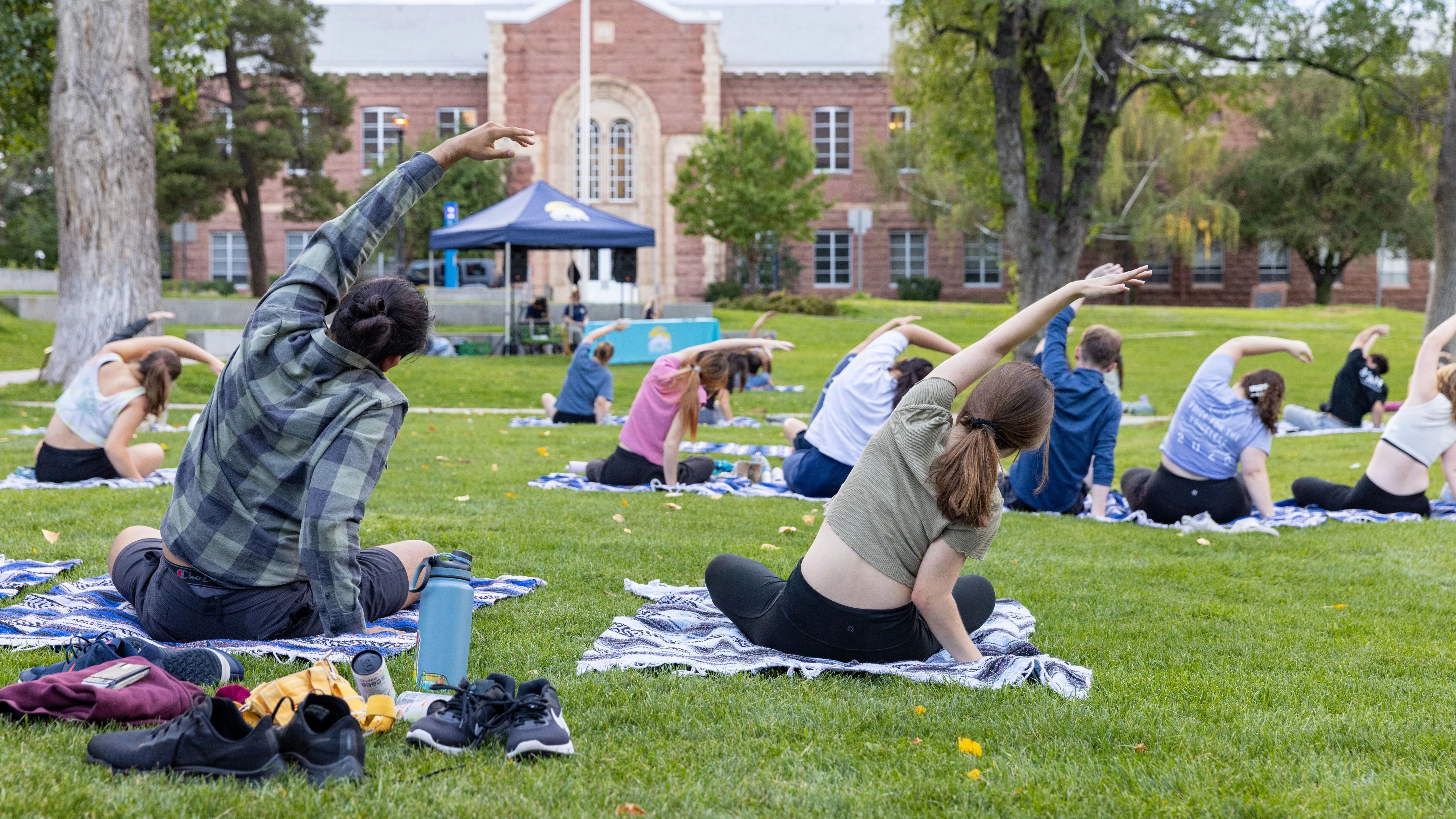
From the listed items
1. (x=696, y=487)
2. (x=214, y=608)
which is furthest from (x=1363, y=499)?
(x=214, y=608)

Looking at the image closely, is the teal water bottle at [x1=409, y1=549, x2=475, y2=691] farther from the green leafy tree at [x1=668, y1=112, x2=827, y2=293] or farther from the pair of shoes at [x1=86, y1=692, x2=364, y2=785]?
the green leafy tree at [x1=668, y1=112, x2=827, y2=293]

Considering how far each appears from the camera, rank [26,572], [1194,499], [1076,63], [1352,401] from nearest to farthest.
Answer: [26,572], [1194,499], [1352,401], [1076,63]

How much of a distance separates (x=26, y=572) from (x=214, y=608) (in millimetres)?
1591

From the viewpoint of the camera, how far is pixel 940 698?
3615mm

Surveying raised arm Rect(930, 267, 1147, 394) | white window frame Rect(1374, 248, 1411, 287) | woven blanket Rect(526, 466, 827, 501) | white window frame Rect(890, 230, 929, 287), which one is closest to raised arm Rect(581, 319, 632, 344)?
woven blanket Rect(526, 466, 827, 501)

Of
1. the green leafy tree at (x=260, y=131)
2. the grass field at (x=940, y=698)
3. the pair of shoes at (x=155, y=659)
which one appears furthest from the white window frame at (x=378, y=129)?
the pair of shoes at (x=155, y=659)

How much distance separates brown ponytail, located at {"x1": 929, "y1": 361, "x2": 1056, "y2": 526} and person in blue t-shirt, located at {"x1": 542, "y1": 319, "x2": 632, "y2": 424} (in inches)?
397

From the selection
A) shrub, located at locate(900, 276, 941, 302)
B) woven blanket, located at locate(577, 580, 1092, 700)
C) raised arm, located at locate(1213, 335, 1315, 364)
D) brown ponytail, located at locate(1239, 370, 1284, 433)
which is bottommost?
woven blanket, located at locate(577, 580, 1092, 700)

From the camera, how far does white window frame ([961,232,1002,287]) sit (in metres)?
41.7

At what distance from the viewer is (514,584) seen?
504 centimetres

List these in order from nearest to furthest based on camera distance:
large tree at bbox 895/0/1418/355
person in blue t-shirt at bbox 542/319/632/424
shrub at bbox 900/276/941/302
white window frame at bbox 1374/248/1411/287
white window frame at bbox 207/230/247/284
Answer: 1. person in blue t-shirt at bbox 542/319/632/424
2. large tree at bbox 895/0/1418/355
3. shrub at bbox 900/276/941/302
4. white window frame at bbox 1374/248/1411/287
5. white window frame at bbox 207/230/247/284

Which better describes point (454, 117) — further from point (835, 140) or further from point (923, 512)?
point (923, 512)

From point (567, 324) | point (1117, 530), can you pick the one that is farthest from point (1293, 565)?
point (567, 324)

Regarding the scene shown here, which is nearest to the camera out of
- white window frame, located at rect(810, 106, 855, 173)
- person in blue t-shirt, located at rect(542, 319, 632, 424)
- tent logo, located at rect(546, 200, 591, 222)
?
person in blue t-shirt, located at rect(542, 319, 632, 424)
